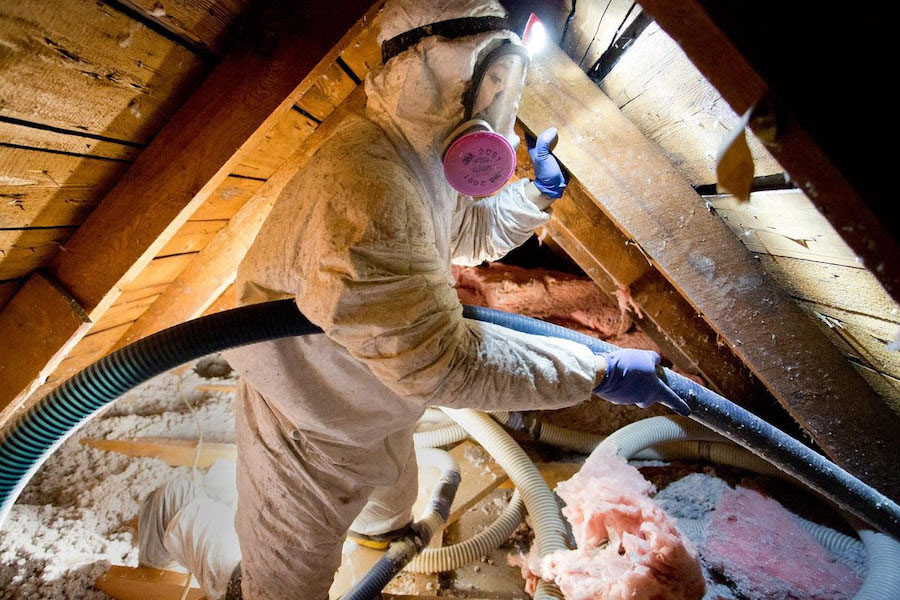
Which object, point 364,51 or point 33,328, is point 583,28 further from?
point 33,328

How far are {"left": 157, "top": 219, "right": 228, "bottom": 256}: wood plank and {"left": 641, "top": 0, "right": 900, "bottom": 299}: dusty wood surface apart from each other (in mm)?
1896

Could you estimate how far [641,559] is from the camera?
132 centimetres

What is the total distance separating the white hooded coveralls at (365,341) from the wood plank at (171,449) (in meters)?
1.12

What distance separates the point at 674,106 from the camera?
3.67 ft

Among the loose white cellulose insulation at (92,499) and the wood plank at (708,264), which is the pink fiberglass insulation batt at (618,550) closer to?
the wood plank at (708,264)

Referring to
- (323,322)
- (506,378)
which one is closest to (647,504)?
(506,378)

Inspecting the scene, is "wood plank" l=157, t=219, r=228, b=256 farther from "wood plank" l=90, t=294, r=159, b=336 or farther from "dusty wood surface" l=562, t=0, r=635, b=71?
"dusty wood surface" l=562, t=0, r=635, b=71

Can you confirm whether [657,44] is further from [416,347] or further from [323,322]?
[323,322]

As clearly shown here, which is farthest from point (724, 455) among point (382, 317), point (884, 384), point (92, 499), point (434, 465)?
point (92, 499)

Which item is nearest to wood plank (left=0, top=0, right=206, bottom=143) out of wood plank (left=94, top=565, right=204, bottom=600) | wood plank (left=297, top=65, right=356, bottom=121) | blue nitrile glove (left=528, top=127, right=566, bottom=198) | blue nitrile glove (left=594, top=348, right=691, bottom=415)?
wood plank (left=297, top=65, right=356, bottom=121)

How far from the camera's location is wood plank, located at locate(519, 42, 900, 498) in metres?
1.33

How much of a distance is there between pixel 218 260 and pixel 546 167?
5.54 feet

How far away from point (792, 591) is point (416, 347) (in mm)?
1841

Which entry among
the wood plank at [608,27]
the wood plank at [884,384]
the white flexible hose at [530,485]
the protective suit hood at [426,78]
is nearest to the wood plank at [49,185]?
the protective suit hood at [426,78]
